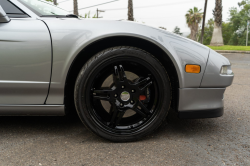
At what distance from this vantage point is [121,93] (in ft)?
5.77

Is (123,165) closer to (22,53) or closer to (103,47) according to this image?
(103,47)

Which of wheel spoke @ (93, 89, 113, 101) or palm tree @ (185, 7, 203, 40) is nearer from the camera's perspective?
wheel spoke @ (93, 89, 113, 101)

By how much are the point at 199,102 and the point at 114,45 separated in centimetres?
87

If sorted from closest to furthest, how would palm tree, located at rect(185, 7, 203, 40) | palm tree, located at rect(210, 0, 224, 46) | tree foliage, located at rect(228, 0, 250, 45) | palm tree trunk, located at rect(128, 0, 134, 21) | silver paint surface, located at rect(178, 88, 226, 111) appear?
silver paint surface, located at rect(178, 88, 226, 111) < palm tree trunk, located at rect(128, 0, 134, 21) < palm tree, located at rect(210, 0, 224, 46) < palm tree, located at rect(185, 7, 203, 40) < tree foliage, located at rect(228, 0, 250, 45)

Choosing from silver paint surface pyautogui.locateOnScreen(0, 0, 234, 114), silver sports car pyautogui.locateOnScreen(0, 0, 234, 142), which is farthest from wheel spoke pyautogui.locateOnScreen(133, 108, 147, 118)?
silver paint surface pyautogui.locateOnScreen(0, 0, 234, 114)

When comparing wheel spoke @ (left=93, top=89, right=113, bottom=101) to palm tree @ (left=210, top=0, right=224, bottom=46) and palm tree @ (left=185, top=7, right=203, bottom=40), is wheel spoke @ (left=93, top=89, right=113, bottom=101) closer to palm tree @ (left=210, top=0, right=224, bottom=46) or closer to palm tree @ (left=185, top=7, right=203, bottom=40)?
palm tree @ (left=210, top=0, right=224, bottom=46)

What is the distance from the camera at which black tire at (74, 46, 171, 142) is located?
1.72 metres

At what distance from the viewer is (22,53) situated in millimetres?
1671

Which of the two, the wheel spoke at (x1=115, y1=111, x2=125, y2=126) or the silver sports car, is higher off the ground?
the silver sports car

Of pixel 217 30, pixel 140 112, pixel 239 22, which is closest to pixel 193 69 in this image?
pixel 140 112

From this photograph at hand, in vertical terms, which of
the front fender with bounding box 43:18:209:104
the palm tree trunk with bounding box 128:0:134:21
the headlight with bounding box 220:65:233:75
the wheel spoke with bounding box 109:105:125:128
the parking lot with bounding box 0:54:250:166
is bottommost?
the parking lot with bounding box 0:54:250:166

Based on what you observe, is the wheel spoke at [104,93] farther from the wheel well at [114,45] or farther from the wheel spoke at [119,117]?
the wheel well at [114,45]

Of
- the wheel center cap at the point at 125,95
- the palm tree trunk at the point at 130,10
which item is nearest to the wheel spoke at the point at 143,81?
the wheel center cap at the point at 125,95

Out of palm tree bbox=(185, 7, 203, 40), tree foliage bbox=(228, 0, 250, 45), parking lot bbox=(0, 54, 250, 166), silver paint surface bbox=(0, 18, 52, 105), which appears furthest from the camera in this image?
tree foliage bbox=(228, 0, 250, 45)
